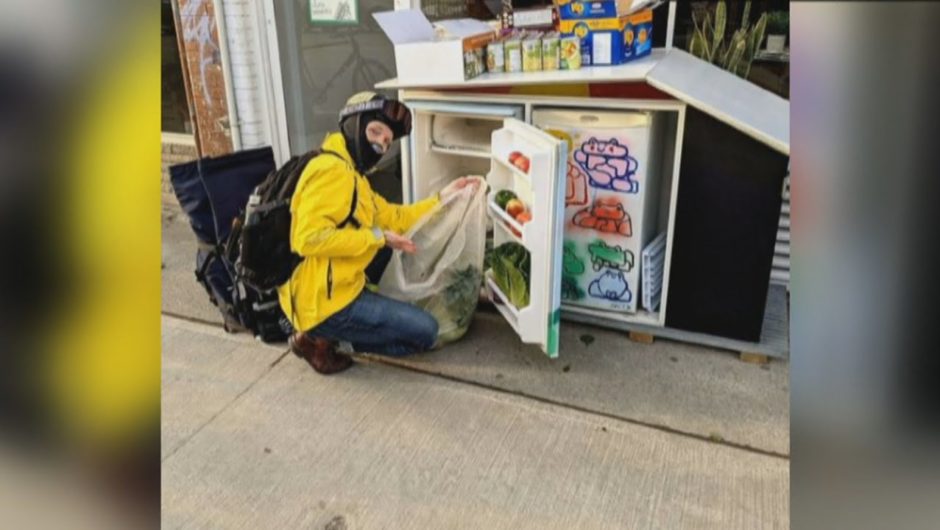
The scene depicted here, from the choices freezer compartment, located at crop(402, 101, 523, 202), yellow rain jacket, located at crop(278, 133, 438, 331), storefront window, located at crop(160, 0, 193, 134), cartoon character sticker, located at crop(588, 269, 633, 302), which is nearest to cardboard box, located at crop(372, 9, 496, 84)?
freezer compartment, located at crop(402, 101, 523, 202)

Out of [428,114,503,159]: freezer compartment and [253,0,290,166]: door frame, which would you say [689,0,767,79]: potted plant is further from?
[253,0,290,166]: door frame

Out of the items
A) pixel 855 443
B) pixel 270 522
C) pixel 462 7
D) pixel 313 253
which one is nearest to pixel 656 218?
pixel 313 253

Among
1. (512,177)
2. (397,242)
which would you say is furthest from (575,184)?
(397,242)

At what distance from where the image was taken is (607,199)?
10.0 feet

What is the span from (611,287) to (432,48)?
4.63 ft

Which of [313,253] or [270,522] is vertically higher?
[313,253]

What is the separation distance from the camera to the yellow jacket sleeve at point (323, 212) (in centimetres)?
259

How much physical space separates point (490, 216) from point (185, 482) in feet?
5.62

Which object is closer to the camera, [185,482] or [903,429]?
[903,429]

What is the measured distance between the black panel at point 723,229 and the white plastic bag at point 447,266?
92 centimetres

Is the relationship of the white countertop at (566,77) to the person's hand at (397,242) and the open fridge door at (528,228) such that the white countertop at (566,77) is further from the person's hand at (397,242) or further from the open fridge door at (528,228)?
the person's hand at (397,242)

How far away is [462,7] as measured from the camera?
4297 millimetres

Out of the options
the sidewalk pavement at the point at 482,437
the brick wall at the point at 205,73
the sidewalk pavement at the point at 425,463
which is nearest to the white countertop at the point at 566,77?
the sidewalk pavement at the point at 482,437

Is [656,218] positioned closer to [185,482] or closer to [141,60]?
[185,482]
